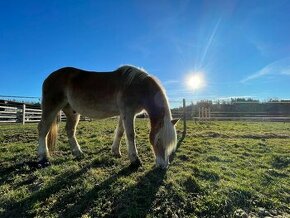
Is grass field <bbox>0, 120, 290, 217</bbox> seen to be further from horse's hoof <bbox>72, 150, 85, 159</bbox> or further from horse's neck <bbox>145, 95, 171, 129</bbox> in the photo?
horse's neck <bbox>145, 95, 171, 129</bbox>

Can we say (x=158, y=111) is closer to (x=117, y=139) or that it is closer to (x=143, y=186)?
(x=143, y=186)

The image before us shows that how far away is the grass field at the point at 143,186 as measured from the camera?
3.88 meters

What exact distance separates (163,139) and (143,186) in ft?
3.14

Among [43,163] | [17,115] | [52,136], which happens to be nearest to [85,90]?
[52,136]

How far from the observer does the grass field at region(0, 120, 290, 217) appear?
12.7 feet

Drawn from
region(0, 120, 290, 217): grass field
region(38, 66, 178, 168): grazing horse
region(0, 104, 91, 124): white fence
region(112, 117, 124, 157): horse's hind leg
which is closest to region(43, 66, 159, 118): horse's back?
region(38, 66, 178, 168): grazing horse

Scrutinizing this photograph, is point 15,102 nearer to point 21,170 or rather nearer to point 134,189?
point 21,170

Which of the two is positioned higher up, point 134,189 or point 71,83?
point 71,83

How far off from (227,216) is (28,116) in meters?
20.7

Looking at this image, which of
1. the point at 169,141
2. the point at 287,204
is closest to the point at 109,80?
the point at 169,141

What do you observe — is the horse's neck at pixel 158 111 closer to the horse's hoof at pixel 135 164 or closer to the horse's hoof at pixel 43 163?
the horse's hoof at pixel 135 164

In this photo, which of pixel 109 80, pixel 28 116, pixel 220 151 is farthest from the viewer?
pixel 28 116

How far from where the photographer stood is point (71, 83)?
6.32 meters

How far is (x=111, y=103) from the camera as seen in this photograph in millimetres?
5945
